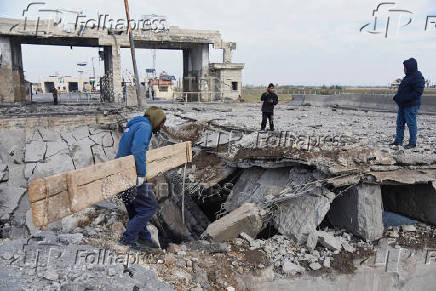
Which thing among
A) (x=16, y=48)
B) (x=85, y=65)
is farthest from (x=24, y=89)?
(x=85, y=65)

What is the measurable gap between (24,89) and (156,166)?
76.5 ft

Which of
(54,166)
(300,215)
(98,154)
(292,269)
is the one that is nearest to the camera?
(292,269)

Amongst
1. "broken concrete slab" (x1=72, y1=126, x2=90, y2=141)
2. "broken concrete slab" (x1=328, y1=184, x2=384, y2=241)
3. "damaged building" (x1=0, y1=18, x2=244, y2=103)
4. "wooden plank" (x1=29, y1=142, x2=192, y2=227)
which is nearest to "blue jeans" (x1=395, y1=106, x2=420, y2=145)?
"broken concrete slab" (x1=328, y1=184, x2=384, y2=241)

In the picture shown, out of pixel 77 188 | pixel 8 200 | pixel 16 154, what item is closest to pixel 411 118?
pixel 77 188

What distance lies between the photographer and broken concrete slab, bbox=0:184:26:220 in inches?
313

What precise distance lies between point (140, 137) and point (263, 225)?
8.48 ft

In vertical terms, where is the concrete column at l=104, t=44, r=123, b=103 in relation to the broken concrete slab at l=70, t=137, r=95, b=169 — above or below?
above

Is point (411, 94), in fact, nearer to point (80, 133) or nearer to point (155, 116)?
point (155, 116)

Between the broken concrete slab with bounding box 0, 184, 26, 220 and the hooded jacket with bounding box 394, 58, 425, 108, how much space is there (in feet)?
28.9

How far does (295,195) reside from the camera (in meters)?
5.03

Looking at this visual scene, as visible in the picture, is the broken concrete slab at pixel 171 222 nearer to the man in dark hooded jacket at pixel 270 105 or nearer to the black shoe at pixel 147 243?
the black shoe at pixel 147 243

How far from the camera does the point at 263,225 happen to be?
207 inches

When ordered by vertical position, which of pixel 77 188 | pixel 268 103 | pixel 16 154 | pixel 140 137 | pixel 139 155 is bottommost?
pixel 16 154

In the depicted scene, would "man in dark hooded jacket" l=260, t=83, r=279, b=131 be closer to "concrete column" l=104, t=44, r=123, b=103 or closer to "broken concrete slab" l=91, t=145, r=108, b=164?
"broken concrete slab" l=91, t=145, r=108, b=164
